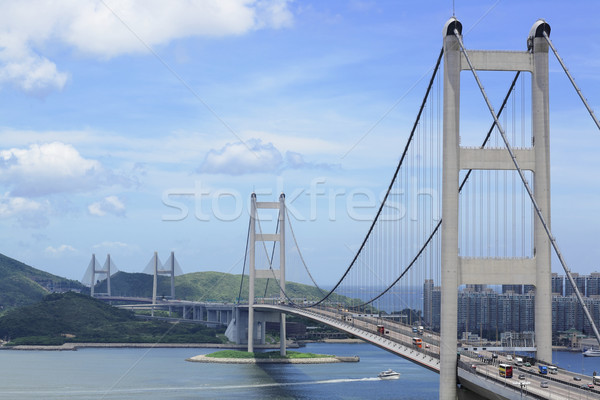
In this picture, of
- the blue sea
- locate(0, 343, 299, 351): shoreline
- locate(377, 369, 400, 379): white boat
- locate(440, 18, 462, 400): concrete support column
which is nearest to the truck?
locate(440, 18, 462, 400): concrete support column

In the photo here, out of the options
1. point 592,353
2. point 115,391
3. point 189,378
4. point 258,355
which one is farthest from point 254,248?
point 592,353

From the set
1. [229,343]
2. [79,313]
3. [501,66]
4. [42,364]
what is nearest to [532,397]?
[501,66]

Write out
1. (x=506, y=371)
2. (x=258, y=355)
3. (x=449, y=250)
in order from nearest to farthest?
(x=506, y=371)
(x=449, y=250)
(x=258, y=355)

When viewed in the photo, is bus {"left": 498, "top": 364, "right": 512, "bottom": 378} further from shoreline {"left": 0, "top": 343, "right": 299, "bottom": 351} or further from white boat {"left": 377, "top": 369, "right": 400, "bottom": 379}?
shoreline {"left": 0, "top": 343, "right": 299, "bottom": 351}

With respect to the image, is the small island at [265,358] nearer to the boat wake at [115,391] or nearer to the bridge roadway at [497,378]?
the boat wake at [115,391]

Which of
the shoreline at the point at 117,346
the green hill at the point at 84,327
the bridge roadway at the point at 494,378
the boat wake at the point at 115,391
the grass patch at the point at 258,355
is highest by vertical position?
the bridge roadway at the point at 494,378

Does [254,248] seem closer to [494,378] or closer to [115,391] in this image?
[115,391]

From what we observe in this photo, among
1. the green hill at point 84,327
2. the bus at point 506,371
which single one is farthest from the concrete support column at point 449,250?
the green hill at point 84,327
